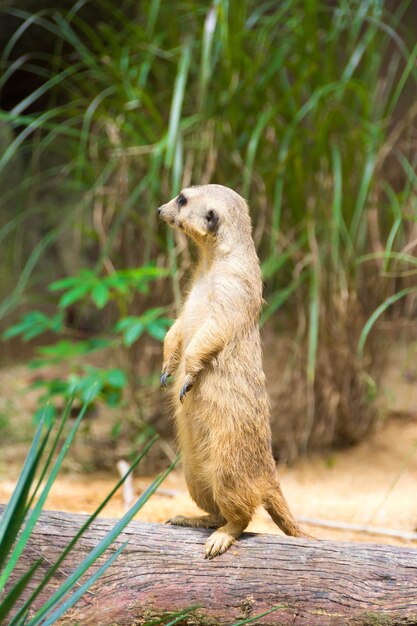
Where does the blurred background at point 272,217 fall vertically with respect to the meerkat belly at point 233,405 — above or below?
above

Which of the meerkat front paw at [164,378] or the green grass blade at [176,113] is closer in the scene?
the meerkat front paw at [164,378]

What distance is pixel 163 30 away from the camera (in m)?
4.29

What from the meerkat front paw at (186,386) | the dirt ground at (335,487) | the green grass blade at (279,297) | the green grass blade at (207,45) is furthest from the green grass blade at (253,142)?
the meerkat front paw at (186,386)

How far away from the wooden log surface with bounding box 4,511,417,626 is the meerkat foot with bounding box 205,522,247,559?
0.02 m

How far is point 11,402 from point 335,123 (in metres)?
2.61

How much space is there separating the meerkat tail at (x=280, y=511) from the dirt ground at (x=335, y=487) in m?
0.87

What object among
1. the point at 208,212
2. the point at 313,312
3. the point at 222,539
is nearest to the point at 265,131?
the point at 313,312

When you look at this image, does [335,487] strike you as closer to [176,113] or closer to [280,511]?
[280,511]

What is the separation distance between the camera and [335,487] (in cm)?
394

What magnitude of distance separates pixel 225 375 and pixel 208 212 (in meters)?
0.45

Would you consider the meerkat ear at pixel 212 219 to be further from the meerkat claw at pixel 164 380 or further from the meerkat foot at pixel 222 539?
the meerkat foot at pixel 222 539

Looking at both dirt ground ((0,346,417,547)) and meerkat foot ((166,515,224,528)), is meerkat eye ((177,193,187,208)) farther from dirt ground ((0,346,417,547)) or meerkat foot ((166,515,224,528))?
dirt ground ((0,346,417,547))

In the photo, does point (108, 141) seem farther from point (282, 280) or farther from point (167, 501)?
point (167, 501)

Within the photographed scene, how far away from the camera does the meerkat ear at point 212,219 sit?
84.5 inches
